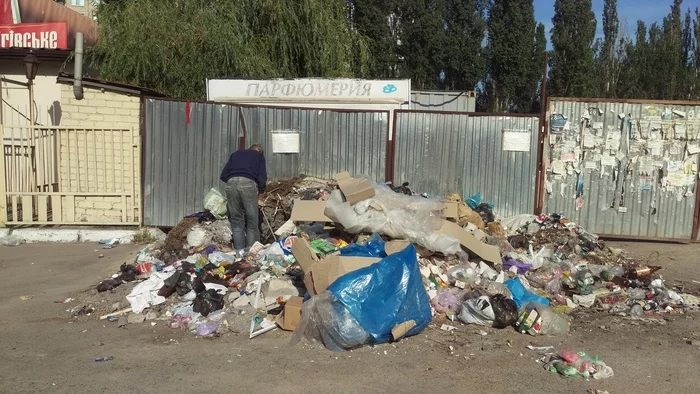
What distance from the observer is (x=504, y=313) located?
5.56 metres

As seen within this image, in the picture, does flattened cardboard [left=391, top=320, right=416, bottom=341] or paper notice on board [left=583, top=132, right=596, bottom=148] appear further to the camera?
paper notice on board [left=583, top=132, right=596, bottom=148]

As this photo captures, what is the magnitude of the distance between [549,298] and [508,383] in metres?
2.28

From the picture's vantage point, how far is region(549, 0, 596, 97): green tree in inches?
1133

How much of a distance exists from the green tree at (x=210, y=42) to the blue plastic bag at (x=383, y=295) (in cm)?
783

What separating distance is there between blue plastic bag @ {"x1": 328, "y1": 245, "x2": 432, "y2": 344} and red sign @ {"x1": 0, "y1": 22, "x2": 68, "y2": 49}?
12007mm

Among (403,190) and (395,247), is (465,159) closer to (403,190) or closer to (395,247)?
(403,190)

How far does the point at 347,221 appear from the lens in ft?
22.9

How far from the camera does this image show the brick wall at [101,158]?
9.41m

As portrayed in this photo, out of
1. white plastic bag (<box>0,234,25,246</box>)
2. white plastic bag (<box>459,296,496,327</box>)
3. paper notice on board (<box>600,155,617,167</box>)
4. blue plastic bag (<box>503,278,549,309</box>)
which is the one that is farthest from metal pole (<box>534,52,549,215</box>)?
white plastic bag (<box>0,234,25,246</box>)

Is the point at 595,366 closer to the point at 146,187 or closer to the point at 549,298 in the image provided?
the point at 549,298

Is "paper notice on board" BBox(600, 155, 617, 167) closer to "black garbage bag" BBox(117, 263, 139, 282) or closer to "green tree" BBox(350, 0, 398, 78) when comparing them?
"black garbage bag" BBox(117, 263, 139, 282)

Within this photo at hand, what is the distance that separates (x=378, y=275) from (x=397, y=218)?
178 centimetres

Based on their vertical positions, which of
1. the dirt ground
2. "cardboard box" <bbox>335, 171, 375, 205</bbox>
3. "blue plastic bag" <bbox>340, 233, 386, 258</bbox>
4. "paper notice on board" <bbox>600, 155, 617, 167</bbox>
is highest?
"paper notice on board" <bbox>600, 155, 617, 167</bbox>

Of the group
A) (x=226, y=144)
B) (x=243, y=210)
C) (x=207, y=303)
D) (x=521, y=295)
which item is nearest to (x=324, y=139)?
(x=226, y=144)
